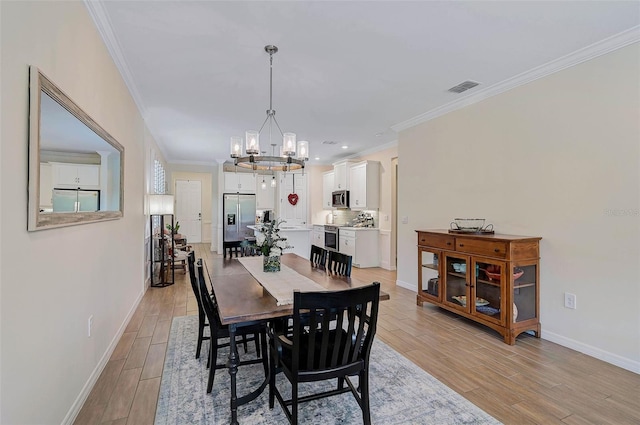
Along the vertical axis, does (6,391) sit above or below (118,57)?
below

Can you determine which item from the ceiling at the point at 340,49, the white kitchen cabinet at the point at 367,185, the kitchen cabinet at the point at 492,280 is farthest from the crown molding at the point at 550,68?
the white kitchen cabinet at the point at 367,185

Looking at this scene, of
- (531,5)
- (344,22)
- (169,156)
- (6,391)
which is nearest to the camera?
(6,391)

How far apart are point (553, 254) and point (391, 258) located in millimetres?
3548

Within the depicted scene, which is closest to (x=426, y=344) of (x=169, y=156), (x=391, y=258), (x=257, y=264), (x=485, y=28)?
(x=257, y=264)

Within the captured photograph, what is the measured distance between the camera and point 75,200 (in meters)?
1.91

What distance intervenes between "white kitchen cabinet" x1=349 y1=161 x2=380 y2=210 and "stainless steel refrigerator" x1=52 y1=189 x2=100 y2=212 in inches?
202

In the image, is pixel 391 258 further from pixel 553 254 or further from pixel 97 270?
pixel 97 270

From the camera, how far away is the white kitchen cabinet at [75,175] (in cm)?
170

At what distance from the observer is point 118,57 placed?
2.79 meters

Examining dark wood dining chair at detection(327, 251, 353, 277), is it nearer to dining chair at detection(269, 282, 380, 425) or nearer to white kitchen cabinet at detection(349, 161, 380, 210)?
dining chair at detection(269, 282, 380, 425)

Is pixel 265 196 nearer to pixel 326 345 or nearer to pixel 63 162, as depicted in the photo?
pixel 63 162

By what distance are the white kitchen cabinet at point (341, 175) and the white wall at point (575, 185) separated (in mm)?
3518

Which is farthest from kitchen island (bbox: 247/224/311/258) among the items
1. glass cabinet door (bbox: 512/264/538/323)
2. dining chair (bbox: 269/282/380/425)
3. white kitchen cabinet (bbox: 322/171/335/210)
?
dining chair (bbox: 269/282/380/425)

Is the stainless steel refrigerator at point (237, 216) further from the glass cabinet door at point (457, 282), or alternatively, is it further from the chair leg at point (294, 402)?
the chair leg at point (294, 402)
